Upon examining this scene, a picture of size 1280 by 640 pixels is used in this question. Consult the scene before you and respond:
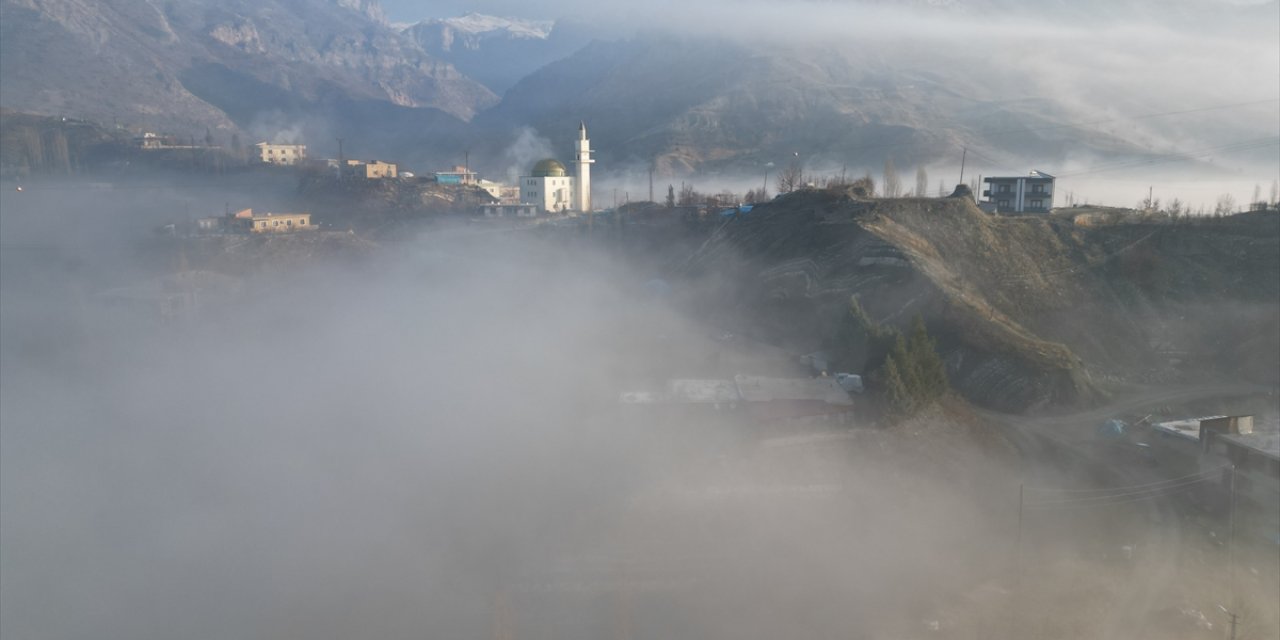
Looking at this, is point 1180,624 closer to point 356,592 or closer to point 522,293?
point 356,592

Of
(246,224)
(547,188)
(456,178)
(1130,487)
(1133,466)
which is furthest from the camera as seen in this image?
(456,178)

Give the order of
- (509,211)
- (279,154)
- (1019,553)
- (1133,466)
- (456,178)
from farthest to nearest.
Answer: (279,154) → (456,178) → (509,211) → (1133,466) → (1019,553)

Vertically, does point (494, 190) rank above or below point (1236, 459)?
above

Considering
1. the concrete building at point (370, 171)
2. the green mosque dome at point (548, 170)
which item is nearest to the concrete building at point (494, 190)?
the green mosque dome at point (548, 170)

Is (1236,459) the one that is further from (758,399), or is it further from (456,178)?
(456,178)

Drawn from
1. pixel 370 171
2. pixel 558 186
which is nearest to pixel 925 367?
pixel 558 186

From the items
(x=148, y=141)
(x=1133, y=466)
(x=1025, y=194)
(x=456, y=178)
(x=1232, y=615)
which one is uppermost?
(x=148, y=141)

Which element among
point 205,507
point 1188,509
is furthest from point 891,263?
point 205,507
